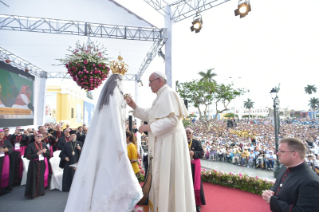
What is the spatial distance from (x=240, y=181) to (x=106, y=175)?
16.4 ft

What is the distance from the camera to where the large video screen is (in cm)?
1174

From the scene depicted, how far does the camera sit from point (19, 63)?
12.8 meters

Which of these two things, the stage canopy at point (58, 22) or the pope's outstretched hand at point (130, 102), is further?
the stage canopy at point (58, 22)

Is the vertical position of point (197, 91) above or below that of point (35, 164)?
above

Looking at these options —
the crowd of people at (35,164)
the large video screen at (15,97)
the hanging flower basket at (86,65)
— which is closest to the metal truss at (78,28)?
the large video screen at (15,97)

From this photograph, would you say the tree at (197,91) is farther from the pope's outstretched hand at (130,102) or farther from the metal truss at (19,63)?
the pope's outstretched hand at (130,102)

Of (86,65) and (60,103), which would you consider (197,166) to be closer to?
(86,65)

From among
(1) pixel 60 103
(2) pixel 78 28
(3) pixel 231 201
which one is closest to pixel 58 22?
(2) pixel 78 28

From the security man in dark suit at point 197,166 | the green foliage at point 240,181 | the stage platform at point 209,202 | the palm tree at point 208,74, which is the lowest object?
the stage platform at point 209,202

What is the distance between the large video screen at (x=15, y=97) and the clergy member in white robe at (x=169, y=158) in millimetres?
13200

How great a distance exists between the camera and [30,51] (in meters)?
11.7

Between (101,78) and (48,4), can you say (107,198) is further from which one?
(48,4)

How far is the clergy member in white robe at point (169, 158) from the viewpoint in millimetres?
2326

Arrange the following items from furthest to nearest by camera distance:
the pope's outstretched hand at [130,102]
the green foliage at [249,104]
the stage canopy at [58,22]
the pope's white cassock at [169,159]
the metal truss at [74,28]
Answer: the green foliage at [249,104]
the metal truss at [74,28]
the stage canopy at [58,22]
the pope's outstretched hand at [130,102]
the pope's white cassock at [169,159]
